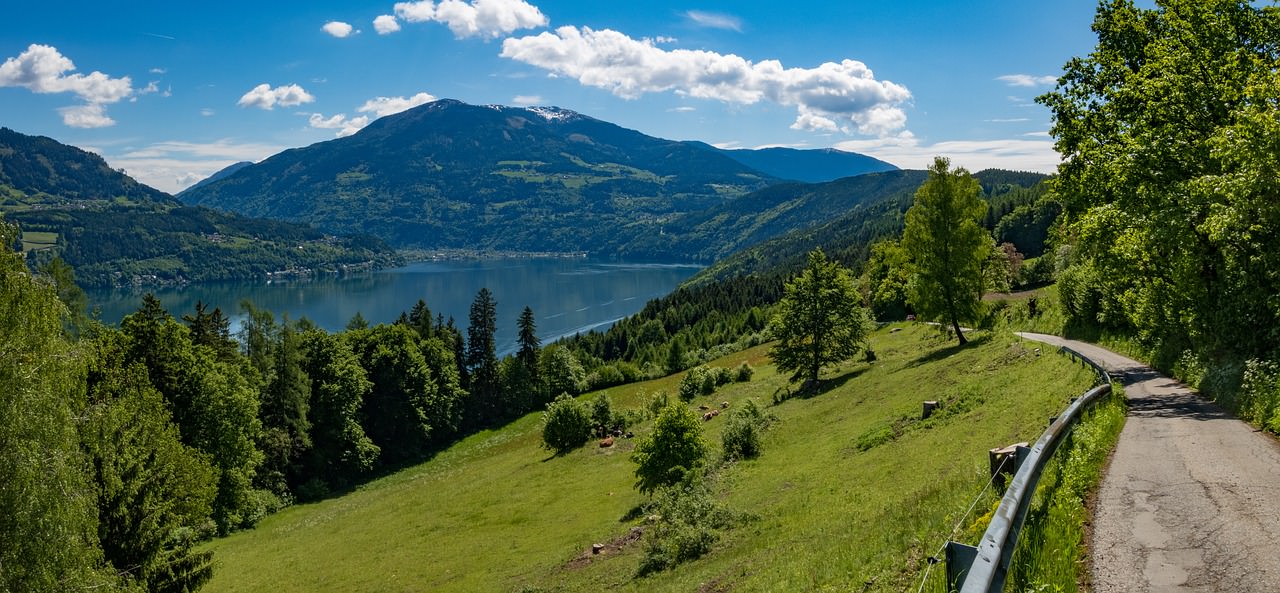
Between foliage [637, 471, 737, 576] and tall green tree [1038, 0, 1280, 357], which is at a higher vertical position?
tall green tree [1038, 0, 1280, 357]

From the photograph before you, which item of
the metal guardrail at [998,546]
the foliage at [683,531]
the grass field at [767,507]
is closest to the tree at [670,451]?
the grass field at [767,507]

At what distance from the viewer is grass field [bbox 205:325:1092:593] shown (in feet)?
50.3

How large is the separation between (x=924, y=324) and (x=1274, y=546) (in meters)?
70.2

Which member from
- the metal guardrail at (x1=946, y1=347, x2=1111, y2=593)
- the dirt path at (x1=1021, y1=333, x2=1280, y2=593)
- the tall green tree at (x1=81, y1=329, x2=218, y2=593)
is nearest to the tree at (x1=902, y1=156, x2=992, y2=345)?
the dirt path at (x1=1021, y1=333, x2=1280, y2=593)

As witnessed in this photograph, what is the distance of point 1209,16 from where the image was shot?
65.0ft

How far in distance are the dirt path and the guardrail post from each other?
2.68 metres

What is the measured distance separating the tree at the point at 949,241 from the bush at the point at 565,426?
31.6m

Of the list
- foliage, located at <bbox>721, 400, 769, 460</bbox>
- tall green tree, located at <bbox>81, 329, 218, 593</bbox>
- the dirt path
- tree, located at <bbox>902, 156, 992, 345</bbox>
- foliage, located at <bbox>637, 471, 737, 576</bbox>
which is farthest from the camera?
tree, located at <bbox>902, 156, 992, 345</bbox>

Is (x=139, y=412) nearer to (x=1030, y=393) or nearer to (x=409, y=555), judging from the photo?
(x=409, y=555)

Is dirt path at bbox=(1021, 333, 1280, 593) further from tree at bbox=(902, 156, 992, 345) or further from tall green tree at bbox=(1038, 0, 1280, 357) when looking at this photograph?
tree at bbox=(902, 156, 992, 345)

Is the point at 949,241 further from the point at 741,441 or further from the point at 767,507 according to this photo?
the point at 767,507

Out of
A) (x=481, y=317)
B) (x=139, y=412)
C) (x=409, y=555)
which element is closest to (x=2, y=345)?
(x=139, y=412)

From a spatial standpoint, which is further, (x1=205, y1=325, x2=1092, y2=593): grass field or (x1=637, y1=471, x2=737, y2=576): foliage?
(x1=637, y1=471, x2=737, y2=576): foliage

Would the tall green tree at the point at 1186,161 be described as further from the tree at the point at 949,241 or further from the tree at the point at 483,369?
the tree at the point at 483,369
